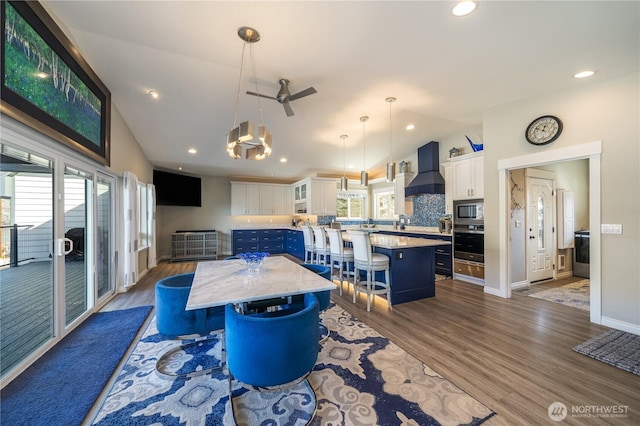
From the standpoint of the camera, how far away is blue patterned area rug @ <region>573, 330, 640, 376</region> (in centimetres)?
209

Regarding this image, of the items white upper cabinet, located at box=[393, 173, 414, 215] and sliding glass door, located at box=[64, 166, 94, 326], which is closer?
sliding glass door, located at box=[64, 166, 94, 326]

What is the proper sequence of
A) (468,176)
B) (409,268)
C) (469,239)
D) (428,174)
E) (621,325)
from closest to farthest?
(621,325) → (409,268) → (469,239) → (468,176) → (428,174)

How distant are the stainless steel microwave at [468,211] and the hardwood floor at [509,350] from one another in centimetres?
140

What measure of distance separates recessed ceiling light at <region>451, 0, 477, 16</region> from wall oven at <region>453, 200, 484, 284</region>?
10.8 feet

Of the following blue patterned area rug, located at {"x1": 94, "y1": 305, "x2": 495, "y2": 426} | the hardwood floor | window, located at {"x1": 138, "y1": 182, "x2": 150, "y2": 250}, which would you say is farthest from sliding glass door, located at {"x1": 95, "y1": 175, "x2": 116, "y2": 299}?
blue patterned area rug, located at {"x1": 94, "y1": 305, "x2": 495, "y2": 426}

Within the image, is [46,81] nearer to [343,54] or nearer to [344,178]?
[343,54]

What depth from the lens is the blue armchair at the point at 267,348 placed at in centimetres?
140

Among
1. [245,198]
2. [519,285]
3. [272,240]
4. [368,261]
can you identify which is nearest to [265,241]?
[272,240]

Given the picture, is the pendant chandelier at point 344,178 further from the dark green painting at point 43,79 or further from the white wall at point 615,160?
the dark green painting at point 43,79

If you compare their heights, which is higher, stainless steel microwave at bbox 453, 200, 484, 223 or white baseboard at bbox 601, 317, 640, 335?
stainless steel microwave at bbox 453, 200, 484, 223

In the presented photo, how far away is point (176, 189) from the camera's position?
7035 millimetres

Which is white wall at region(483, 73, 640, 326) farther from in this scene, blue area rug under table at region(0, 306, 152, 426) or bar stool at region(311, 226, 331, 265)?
blue area rug under table at region(0, 306, 152, 426)

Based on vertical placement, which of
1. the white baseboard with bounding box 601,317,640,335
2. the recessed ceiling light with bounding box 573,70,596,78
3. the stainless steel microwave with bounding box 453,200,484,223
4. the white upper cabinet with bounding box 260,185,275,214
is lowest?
the white baseboard with bounding box 601,317,640,335

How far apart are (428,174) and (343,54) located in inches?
152
